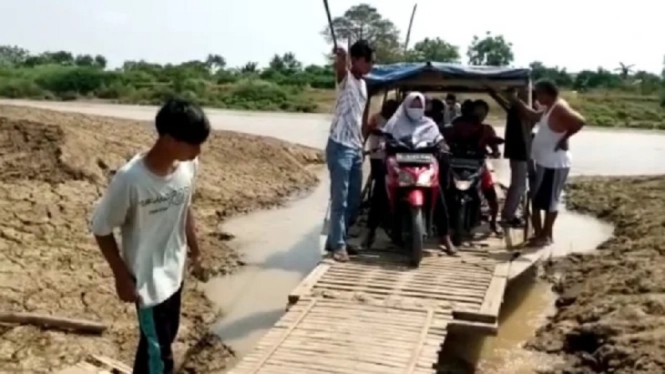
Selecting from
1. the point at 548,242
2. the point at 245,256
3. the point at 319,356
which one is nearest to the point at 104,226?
the point at 319,356

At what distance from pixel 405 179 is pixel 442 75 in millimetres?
1540

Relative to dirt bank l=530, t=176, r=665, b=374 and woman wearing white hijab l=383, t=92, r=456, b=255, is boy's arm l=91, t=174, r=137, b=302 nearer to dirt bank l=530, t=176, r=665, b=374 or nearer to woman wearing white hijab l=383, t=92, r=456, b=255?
dirt bank l=530, t=176, r=665, b=374

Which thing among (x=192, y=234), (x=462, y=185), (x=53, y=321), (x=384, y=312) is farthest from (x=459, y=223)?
(x=192, y=234)

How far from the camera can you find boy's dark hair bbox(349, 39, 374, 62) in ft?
23.5

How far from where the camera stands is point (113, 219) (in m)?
3.56

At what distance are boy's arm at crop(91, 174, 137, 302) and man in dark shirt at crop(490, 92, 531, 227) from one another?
5746mm

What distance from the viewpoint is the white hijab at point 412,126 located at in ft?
24.7

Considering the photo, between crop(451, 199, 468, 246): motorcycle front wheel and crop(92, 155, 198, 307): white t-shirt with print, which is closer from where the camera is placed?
crop(92, 155, 198, 307): white t-shirt with print

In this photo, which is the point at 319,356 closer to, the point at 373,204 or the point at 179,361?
the point at 179,361

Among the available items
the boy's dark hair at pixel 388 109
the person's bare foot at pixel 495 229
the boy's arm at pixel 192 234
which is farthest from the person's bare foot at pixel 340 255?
the boy's arm at pixel 192 234

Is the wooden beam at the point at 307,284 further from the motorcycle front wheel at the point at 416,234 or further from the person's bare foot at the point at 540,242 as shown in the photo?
the person's bare foot at the point at 540,242

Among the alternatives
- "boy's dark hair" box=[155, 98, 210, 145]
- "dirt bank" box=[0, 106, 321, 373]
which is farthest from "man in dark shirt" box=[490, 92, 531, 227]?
"boy's dark hair" box=[155, 98, 210, 145]

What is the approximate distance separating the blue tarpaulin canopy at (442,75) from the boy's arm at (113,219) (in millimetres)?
4950

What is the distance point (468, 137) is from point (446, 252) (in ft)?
4.38
